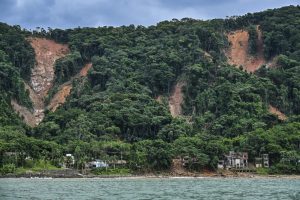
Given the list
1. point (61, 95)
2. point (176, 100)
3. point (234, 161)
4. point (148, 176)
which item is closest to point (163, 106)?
point (176, 100)

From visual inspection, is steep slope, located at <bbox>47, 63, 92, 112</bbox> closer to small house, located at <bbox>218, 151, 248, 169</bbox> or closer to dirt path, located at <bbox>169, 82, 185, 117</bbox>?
dirt path, located at <bbox>169, 82, 185, 117</bbox>

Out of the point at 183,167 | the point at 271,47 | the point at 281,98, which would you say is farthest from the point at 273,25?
the point at 183,167

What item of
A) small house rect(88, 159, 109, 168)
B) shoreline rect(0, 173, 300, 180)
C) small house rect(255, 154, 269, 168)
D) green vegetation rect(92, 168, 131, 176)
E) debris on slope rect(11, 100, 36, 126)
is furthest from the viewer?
debris on slope rect(11, 100, 36, 126)

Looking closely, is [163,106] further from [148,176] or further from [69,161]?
[69,161]

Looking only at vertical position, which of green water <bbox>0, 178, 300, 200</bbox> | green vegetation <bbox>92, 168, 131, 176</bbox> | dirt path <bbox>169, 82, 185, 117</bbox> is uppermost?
dirt path <bbox>169, 82, 185, 117</bbox>

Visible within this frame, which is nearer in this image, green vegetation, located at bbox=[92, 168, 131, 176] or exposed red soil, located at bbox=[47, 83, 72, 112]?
green vegetation, located at bbox=[92, 168, 131, 176]

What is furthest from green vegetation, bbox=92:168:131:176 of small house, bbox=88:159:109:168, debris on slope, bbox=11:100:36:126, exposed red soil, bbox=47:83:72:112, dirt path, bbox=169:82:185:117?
exposed red soil, bbox=47:83:72:112
